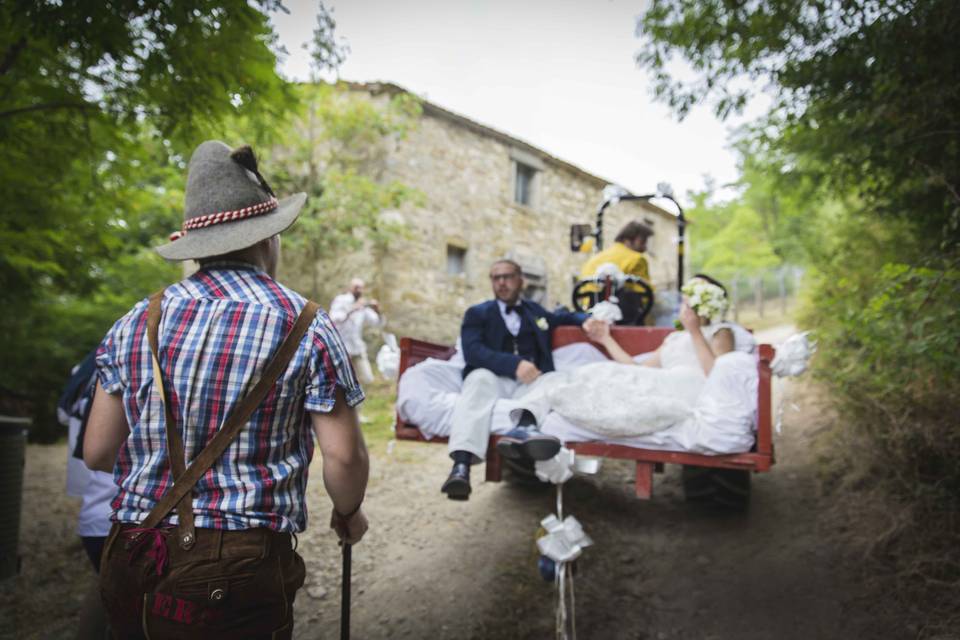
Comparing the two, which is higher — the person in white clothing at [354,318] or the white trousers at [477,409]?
the person in white clothing at [354,318]

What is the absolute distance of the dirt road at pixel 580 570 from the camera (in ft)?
10.9

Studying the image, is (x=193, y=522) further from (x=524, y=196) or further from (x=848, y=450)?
(x=524, y=196)

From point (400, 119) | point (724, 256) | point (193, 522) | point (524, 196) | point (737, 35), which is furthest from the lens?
point (724, 256)

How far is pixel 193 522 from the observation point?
4.56 feet

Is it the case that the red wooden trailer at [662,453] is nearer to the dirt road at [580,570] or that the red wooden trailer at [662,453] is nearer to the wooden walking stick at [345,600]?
the dirt road at [580,570]

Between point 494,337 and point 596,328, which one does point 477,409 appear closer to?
point 494,337

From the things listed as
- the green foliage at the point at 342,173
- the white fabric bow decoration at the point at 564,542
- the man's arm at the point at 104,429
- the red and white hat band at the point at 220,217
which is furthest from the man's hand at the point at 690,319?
the green foliage at the point at 342,173

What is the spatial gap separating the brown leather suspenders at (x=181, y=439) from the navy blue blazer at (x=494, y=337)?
216 centimetres

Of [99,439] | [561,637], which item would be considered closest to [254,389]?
[99,439]

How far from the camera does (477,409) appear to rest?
3.22 meters

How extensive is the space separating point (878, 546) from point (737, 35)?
12.1ft

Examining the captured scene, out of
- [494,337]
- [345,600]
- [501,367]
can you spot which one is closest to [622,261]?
[494,337]

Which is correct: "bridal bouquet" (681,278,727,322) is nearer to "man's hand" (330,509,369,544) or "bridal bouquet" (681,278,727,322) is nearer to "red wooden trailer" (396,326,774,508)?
"red wooden trailer" (396,326,774,508)

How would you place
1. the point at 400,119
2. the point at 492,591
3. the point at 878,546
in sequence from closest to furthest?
1. the point at 878,546
2. the point at 492,591
3. the point at 400,119
